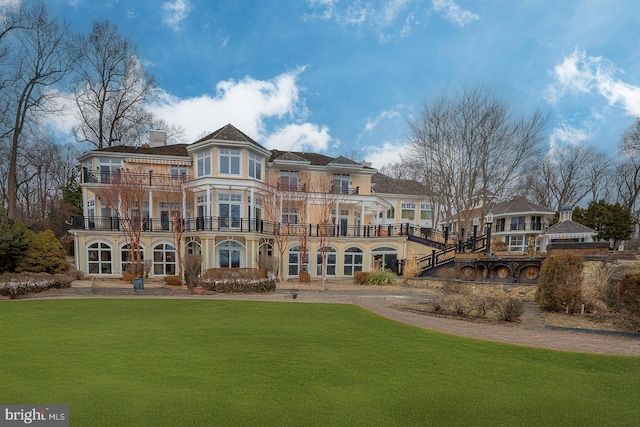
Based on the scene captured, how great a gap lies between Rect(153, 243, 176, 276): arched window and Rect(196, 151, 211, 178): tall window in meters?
5.79

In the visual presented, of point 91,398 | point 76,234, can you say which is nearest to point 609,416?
point 91,398

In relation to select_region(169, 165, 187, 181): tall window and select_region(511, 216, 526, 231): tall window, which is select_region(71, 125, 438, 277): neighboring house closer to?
select_region(169, 165, 187, 181): tall window

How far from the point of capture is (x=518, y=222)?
37.6 meters

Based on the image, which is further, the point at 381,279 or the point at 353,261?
the point at 353,261

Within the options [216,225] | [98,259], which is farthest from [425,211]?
[98,259]

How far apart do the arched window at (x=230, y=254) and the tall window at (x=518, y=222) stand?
3337cm

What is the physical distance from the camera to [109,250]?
22.1m

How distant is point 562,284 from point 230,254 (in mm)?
18584

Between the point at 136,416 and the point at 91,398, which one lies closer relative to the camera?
the point at 136,416

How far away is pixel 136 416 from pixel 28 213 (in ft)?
138

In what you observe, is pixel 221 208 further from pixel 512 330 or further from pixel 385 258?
pixel 512 330

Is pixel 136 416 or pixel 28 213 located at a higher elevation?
pixel 28 213

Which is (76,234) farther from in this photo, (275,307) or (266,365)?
(266,365)

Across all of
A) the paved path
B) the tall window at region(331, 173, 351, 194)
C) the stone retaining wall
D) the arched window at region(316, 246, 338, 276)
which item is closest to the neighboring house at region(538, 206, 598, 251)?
the stone retaining wall
